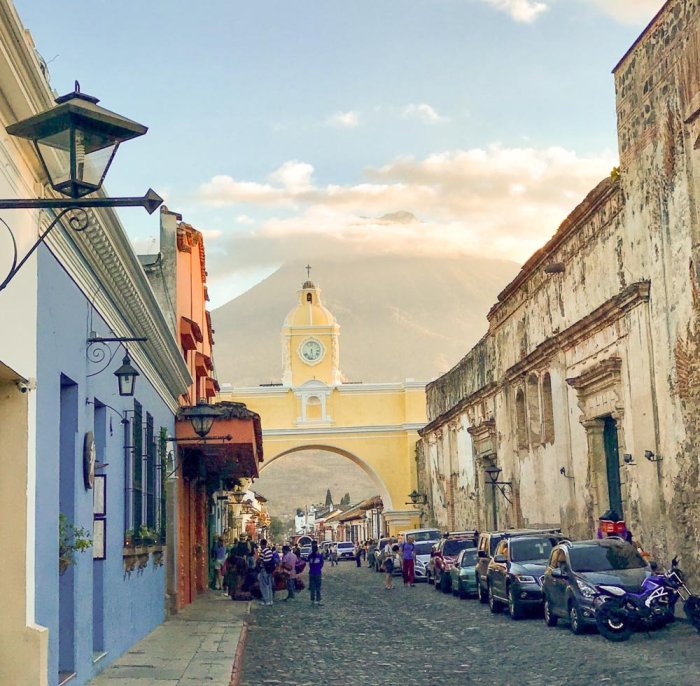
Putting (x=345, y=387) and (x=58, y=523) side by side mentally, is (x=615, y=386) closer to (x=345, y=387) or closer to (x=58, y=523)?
(x=58, y=523)

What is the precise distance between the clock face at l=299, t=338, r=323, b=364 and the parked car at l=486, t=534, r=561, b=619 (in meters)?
39.3

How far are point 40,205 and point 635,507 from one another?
16443mm

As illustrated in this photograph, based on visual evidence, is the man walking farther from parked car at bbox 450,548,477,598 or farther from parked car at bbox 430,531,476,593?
parked car at bbox 450,548,477,598

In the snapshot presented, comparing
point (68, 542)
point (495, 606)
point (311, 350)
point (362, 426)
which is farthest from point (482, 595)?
point (311, 350)

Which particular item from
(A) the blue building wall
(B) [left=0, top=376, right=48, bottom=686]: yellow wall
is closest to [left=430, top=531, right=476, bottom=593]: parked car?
(A) the blue building wall

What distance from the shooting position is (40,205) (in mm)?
6582

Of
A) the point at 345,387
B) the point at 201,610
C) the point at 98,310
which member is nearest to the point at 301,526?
the point at 345,387

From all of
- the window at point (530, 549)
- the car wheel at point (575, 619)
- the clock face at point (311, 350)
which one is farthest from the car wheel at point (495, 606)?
the clock face at point (311, 350)

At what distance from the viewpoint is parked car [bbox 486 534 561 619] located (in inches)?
727

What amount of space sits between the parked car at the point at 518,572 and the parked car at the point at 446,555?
676 centimetres

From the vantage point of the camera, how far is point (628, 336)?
21.0 metres

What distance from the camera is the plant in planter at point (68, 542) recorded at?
33.9ft

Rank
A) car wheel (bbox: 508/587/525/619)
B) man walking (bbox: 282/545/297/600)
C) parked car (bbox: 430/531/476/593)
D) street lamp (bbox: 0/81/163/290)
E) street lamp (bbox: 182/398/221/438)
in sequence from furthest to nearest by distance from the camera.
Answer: man walking (bbox: 282/545/297/600) < parked car (bbox: 430/531/476/593) < street lamp (bbox: 182/398/221/438) < car wheel (bbox: 508/587/525/619) < street lamp (bbox: 0/81/163/290)

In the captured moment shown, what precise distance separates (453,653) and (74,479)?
5782 millimetres
